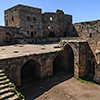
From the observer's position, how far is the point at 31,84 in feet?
41.8

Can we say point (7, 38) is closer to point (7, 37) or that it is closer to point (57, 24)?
point (7, 37)

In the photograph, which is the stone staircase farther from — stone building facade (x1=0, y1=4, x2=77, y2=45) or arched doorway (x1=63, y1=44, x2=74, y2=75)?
stone building facade (x1=0, y1=4, x2=77, y2=45)

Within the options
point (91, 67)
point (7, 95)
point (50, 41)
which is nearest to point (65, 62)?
point (91, 67)

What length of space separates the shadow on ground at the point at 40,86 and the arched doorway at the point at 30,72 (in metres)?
1.14

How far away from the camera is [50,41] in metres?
28.3

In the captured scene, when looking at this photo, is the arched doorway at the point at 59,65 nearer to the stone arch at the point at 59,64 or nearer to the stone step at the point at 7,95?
the stone arch at the point at 59,64

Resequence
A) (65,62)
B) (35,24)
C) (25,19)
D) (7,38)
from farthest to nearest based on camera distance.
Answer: (35,24) → (25,19) → (7,38) → (65,62)

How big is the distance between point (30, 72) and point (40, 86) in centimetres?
429

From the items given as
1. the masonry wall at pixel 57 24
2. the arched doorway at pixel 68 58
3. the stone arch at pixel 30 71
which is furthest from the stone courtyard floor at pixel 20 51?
the masonry wall at pixel 57 24

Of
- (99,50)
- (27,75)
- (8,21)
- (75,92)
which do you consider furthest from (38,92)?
(8,21)

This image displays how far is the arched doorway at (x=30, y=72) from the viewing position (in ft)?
46.0

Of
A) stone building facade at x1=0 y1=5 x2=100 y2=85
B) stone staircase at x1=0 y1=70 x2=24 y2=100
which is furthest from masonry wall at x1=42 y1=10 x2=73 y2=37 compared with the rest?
stone staircase at x1=0 y1=70 x2=24 y2=100

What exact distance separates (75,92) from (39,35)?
73.1 feet

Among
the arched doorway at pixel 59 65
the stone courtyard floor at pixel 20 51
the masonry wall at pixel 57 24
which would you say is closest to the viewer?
the stone courtyard floor at pixel 20 51
